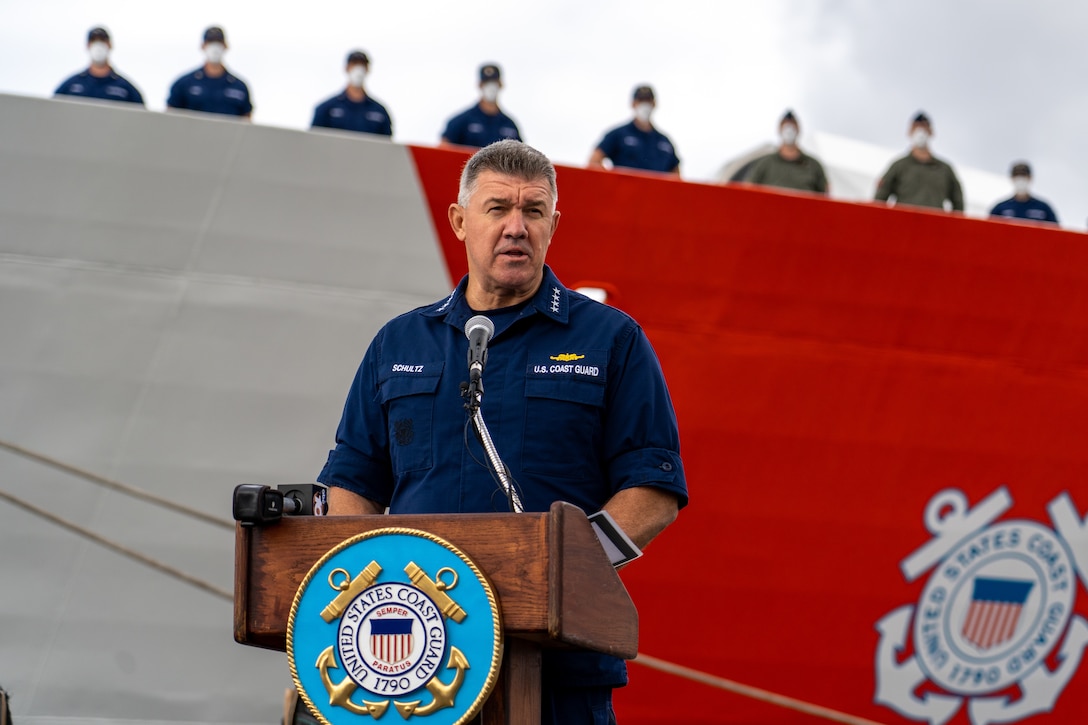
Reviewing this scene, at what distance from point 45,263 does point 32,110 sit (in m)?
0.70

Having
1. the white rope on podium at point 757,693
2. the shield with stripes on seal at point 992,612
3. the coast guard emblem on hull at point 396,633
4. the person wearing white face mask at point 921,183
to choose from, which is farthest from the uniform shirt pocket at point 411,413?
the person wearing white face mask at point 921,183

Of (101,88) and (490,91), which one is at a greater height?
(490,91)

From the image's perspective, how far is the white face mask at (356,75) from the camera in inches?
271

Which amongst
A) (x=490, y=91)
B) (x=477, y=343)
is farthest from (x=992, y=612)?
(x=477, y=343)

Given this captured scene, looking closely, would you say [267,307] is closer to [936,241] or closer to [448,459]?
[936,241]

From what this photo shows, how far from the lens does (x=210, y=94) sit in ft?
21.7

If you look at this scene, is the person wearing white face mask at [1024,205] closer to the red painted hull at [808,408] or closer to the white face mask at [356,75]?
the red painted hull at [808,408]

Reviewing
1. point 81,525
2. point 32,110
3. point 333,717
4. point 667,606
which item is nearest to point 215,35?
point 32,110

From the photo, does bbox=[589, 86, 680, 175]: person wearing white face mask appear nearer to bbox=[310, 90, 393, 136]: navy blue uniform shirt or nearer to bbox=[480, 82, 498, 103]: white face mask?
bbox=[480, 82, 498, 103]: white face mask

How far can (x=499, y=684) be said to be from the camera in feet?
5.59

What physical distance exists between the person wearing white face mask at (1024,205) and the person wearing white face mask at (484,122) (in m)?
3.25

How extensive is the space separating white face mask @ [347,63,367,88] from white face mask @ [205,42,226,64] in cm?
70

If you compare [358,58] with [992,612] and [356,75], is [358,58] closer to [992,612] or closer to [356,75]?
[356,75]

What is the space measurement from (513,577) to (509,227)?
681 mm
